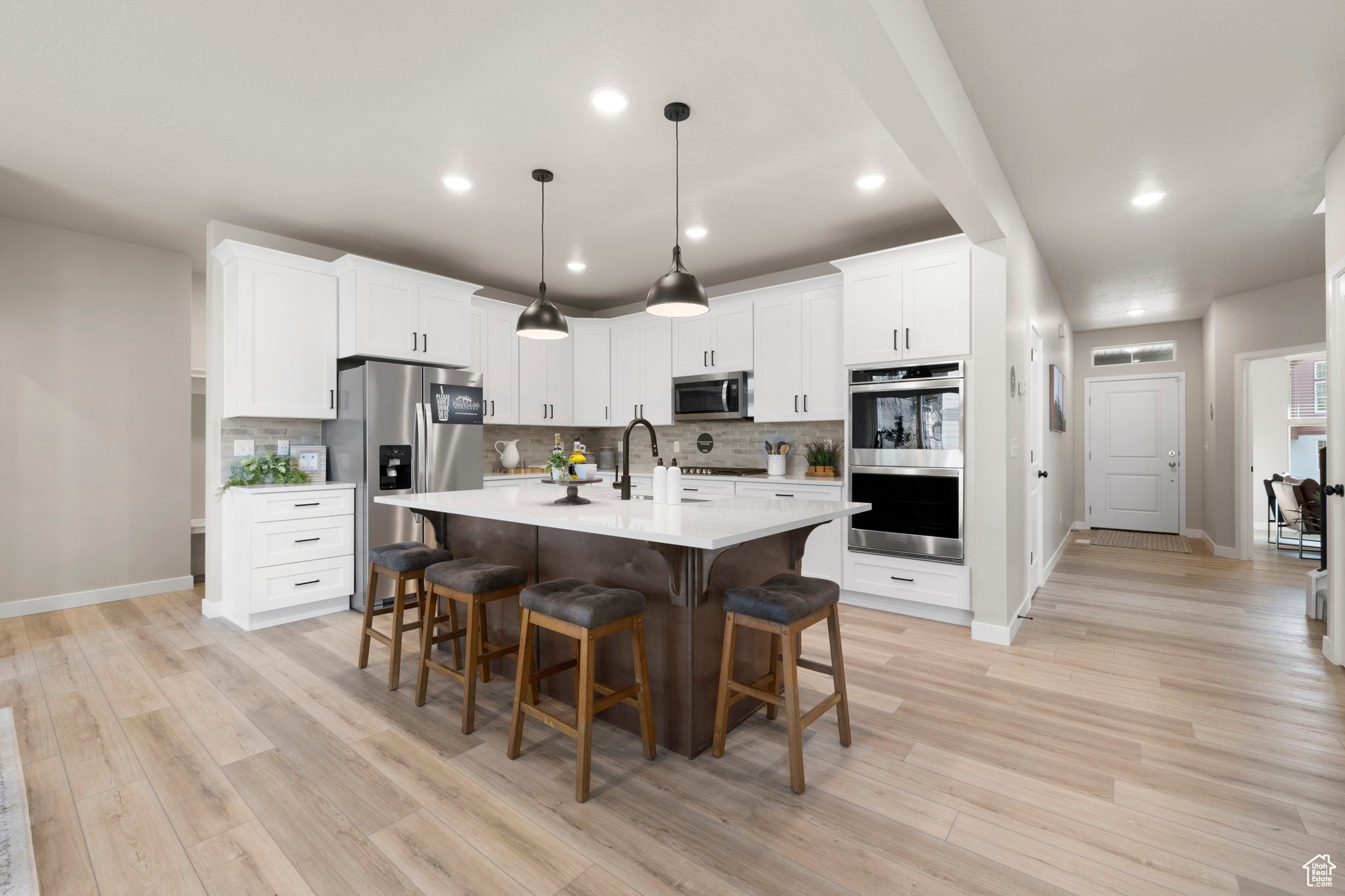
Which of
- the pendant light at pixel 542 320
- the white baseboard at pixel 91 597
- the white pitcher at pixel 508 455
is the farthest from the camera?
the white pitcher at pixel 508 455

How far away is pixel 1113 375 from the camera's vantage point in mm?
7895

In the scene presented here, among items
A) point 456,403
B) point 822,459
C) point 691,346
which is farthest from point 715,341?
point 456,403

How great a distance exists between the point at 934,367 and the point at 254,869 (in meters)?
4.05

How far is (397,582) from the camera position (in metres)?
2.90

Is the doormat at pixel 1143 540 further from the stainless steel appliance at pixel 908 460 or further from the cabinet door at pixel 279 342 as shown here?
the cabinet door at pixel 279 342

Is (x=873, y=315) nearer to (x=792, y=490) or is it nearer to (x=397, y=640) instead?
(x=792, y=490)

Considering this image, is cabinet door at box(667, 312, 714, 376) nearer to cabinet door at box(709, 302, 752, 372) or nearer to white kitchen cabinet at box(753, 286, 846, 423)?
cabinet door at box(709, 302, 752, 372)

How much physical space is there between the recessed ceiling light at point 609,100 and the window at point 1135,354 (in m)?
Result: 8.00

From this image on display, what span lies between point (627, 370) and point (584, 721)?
4.36 m

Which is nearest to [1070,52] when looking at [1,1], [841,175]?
[841,175]

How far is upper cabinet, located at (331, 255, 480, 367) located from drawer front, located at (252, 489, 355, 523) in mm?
1024

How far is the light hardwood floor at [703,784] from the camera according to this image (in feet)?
5.39

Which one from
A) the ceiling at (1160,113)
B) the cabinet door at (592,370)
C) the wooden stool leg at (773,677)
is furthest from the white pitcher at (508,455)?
the ceiling at (1160,113)

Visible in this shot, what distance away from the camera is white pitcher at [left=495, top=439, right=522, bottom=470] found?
5.79m
